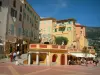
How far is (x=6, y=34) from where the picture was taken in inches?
1524

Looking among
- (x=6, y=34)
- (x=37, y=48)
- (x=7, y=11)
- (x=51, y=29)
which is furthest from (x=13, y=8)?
(x=51, y=29)

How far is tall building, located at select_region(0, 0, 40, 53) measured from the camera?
3906 cm

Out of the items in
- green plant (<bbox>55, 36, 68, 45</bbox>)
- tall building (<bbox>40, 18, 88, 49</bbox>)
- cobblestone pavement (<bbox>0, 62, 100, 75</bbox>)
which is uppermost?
tall building (<bbox>40, 18, 88, 49</bbox>)

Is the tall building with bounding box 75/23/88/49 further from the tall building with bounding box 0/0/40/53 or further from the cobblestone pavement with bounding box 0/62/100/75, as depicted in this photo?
the cobblestone pavement with bounding box 0/62/100/75

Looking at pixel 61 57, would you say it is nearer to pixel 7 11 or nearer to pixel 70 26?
pixel 7 11

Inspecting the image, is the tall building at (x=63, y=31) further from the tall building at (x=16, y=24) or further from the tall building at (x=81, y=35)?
the tall building at (x=16, y=24)

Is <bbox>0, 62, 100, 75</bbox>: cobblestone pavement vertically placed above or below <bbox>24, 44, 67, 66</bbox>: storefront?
below

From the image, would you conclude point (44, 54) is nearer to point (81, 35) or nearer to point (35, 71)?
point (35, 71)

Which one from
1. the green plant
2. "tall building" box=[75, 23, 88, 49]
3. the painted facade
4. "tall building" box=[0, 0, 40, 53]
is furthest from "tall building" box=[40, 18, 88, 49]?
the painted facade

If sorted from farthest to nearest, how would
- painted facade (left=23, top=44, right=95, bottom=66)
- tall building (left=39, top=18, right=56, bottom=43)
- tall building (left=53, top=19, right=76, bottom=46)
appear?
1. tall building (left=39, top=18, right=56, bottom=43)
2. tall building (left=53, top=19, right=76, bottom=46)
3. painted facade (left=23, top=44, right=95, bottom=66)

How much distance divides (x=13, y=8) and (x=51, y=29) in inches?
1160

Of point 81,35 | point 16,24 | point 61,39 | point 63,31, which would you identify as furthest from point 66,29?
point 16,24

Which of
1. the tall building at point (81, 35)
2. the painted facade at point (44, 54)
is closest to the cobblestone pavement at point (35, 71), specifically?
the painted facade at point (44, 54)

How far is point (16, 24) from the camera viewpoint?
43.2 m
